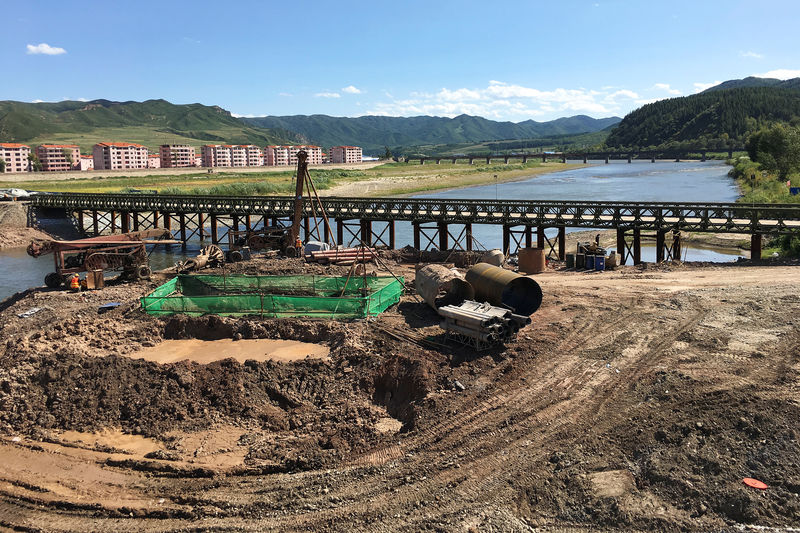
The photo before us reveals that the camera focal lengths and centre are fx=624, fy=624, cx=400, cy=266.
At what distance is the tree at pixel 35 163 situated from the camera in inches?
5482

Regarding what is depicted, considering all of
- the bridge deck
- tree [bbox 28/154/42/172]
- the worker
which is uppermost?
tree [bbox 28/154/42/172]

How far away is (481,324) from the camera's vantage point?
661 inches

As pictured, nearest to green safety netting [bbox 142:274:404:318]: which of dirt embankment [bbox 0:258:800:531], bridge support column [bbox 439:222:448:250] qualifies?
dirt embankment [bbox 0:258:800:531]

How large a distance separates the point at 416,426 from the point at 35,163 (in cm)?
15278

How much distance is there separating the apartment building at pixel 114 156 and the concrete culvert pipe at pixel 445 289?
5923 inches

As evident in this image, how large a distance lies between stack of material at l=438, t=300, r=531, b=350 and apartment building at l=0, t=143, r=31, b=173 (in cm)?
13574

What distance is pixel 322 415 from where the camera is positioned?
14750mm

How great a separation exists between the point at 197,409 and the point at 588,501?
9.25 metres

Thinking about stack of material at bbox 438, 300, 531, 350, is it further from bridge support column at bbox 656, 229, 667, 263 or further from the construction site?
bridge support column at bbox 656, 229, 667, 263

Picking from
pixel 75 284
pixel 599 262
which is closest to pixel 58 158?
pixel 75 284

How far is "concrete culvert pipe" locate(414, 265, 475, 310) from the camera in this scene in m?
20.6

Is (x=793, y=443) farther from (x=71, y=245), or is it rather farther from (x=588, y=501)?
(x=71, y=245)

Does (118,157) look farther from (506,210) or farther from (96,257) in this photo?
(506,210)

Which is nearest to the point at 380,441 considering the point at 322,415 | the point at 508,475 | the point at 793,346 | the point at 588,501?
the point at 322,415
